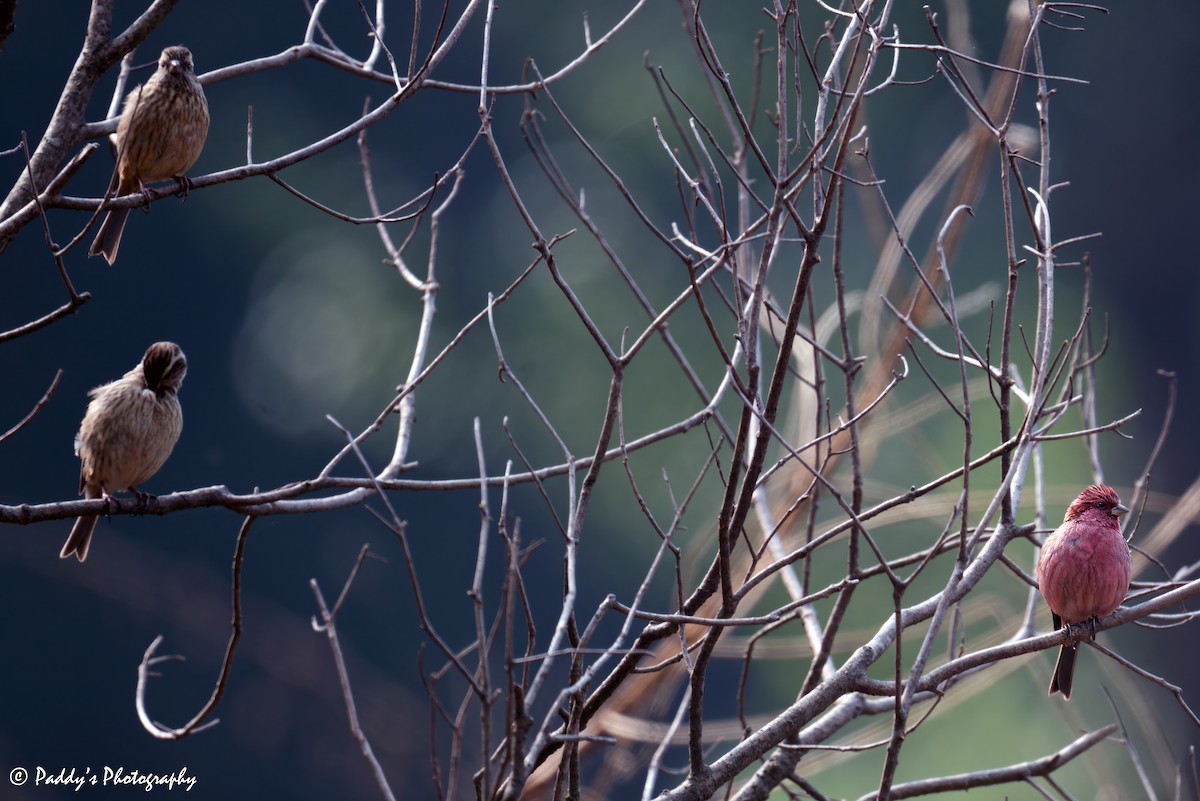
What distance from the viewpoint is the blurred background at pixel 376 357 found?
6160 mm

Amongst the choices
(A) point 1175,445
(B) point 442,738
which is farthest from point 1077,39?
(B) point 442,738

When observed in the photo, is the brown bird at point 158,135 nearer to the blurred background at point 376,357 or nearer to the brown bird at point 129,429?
the brown bird at point 129,429

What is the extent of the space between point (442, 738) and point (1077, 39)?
7924mm

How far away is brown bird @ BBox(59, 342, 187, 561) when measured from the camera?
328 centimetres

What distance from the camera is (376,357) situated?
8180mm

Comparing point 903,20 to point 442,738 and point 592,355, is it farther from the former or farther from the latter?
point 442,738

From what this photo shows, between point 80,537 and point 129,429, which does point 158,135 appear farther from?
point 80,537

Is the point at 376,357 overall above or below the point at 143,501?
below

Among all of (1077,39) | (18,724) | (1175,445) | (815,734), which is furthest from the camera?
(1077,39)

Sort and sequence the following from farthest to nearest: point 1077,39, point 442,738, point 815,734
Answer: point 1077,39 → point 442,738 → point 815,734

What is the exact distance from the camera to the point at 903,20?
33.4 ft

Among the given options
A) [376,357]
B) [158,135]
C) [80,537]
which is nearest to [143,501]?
[80,537]

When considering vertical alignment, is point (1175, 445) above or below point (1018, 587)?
above

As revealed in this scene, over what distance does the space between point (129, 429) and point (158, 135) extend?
0.84 metres
